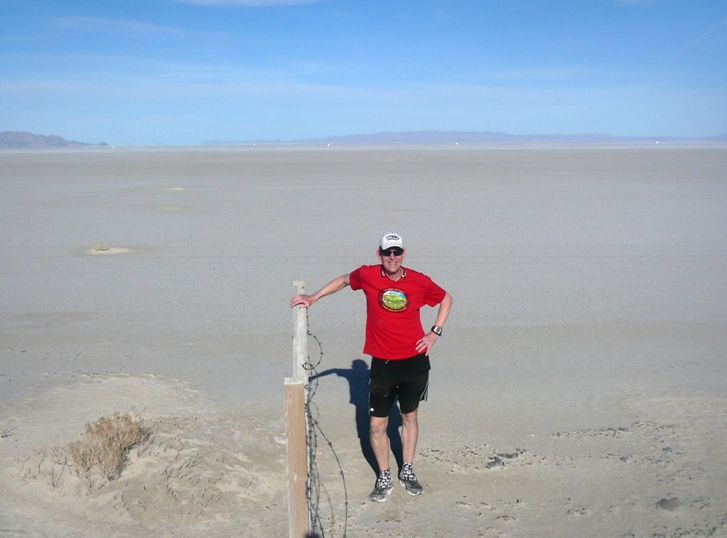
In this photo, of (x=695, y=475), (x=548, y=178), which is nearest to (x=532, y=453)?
(x=695, y=475)

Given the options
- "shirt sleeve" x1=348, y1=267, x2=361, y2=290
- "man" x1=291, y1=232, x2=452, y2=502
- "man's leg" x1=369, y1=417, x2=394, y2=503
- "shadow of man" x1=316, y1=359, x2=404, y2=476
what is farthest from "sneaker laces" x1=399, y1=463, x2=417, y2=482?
"shirt sleeve" x1=348, y1=267, x2=361, y2=290

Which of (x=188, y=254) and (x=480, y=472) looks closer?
(x=480, y=472)

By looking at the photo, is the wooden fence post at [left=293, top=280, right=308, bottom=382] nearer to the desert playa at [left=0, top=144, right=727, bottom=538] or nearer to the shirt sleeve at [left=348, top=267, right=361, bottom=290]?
the shirt sleeve at [left=348, top=267, right=361, bottom=290]

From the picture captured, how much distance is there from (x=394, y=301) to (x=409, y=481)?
1.41 metres

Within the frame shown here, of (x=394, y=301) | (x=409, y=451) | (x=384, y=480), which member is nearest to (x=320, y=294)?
(x=394, y=301)

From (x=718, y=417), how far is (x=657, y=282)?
5.86 m

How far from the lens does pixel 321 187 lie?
32.8m

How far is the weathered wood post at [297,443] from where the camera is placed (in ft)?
11.7

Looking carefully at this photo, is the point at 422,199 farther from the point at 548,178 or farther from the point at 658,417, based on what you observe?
the point at 658,417

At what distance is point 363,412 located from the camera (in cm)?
681

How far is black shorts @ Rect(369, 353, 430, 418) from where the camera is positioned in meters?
4.93

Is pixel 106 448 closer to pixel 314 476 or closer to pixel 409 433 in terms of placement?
pixel 314 476

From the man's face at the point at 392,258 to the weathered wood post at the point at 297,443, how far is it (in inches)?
36.9

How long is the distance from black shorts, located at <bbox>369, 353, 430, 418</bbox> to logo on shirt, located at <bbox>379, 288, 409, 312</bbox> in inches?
14.8
